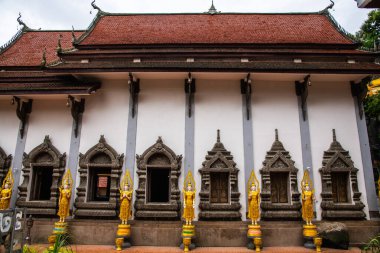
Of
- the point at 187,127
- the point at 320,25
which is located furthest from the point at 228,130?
the point at 320,25

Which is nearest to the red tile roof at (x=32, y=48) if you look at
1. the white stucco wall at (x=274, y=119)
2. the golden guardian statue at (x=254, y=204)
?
the white stucco wall at (x=274, y=119)

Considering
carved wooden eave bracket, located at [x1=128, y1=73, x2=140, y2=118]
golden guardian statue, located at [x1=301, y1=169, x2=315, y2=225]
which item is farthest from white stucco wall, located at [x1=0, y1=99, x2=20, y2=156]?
golden guardian statue, located at [x1=301, y1=169, x2=315, y2=225]

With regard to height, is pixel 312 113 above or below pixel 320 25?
below

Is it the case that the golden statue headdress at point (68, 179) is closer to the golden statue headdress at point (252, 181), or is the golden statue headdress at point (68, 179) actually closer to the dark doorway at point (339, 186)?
the golden statue headdress at point (252, 181)

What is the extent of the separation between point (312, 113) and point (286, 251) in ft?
14.4

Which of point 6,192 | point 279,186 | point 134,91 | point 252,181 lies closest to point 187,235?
point 252,181

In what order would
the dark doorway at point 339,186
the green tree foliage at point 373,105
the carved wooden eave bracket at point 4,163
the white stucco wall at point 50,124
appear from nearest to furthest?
the dark doorway at point 339,186
the carved wooden eave bracket at point 4,163
the white stucco wall at point 50,124
the green tree foliage at point 373,105

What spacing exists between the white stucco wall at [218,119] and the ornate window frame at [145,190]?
2.13 ft

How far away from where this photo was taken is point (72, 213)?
8.91m

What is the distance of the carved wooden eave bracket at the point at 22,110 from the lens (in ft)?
31.4

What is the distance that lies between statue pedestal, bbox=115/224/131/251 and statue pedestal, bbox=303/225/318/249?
5099 mm

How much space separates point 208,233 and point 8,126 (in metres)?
7.64

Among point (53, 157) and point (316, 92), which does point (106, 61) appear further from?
point (316, 92)

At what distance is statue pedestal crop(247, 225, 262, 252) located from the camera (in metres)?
8.00
